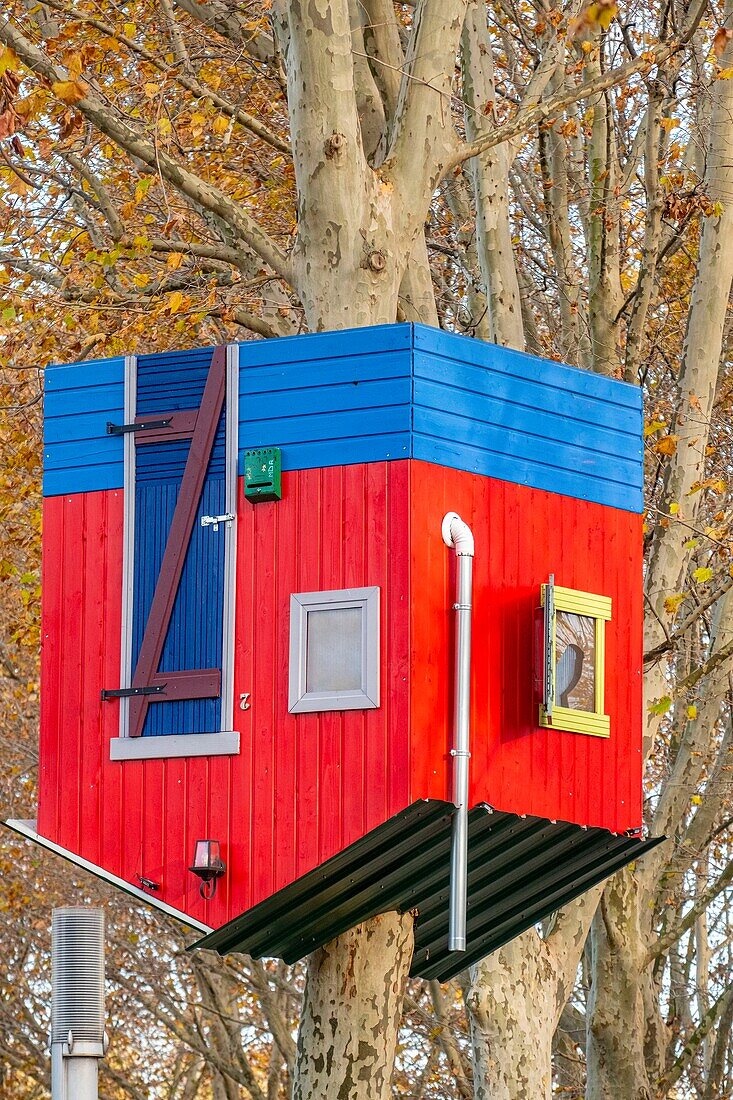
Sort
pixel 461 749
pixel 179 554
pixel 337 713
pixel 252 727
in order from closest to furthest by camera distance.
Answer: pixel 461 749 → pixel 337 713 → pixel 252 727 → pixel 179 554

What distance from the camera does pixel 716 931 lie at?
18.0 meters

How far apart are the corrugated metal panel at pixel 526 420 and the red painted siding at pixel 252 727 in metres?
0.30

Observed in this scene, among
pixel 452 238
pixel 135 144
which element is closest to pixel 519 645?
pixel 135 144

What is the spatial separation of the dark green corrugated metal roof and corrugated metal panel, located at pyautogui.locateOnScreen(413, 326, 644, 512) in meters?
1.28

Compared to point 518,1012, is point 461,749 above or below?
above

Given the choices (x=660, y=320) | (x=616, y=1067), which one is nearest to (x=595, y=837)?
(x=616, y=1067)

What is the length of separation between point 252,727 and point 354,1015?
4.52ft

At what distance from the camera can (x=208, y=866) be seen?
22.2 ft

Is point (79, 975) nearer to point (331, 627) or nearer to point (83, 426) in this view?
point (331, 627)

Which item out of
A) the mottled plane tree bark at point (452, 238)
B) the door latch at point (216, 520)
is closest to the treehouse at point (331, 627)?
the door latch at point (216, 520)

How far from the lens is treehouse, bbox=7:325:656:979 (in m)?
6.68

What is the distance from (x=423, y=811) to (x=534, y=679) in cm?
76

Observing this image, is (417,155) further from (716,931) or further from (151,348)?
(716,931)

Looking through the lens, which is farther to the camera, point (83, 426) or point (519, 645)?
point (83, 426)
